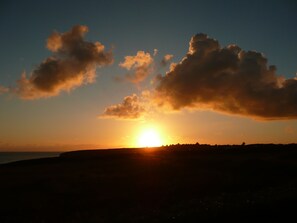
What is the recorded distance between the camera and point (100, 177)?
36531mm

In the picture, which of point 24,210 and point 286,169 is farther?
point 286,169

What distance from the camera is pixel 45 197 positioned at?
28.9 meters

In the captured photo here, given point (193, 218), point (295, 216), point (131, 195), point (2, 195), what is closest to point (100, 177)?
point (131, 195)

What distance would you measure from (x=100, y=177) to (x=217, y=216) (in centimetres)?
1942

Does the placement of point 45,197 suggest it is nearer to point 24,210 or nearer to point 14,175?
point 24,210

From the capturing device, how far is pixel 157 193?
99.0 ft

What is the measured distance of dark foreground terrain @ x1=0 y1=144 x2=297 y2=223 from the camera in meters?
20.8

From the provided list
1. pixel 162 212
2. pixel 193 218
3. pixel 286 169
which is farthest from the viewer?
pixel 286 169

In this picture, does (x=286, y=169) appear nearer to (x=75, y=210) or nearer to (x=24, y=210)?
(x=75, y=210)

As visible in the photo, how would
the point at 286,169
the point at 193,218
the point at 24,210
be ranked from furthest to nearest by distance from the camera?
the point at 286,169 → the point at 24,210 → the point at 193,218

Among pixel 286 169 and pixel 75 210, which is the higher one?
pixel 286 169

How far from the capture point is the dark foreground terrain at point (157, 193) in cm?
2080

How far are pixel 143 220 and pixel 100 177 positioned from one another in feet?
58.2

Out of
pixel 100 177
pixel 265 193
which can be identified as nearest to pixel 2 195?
pixel 100 177
